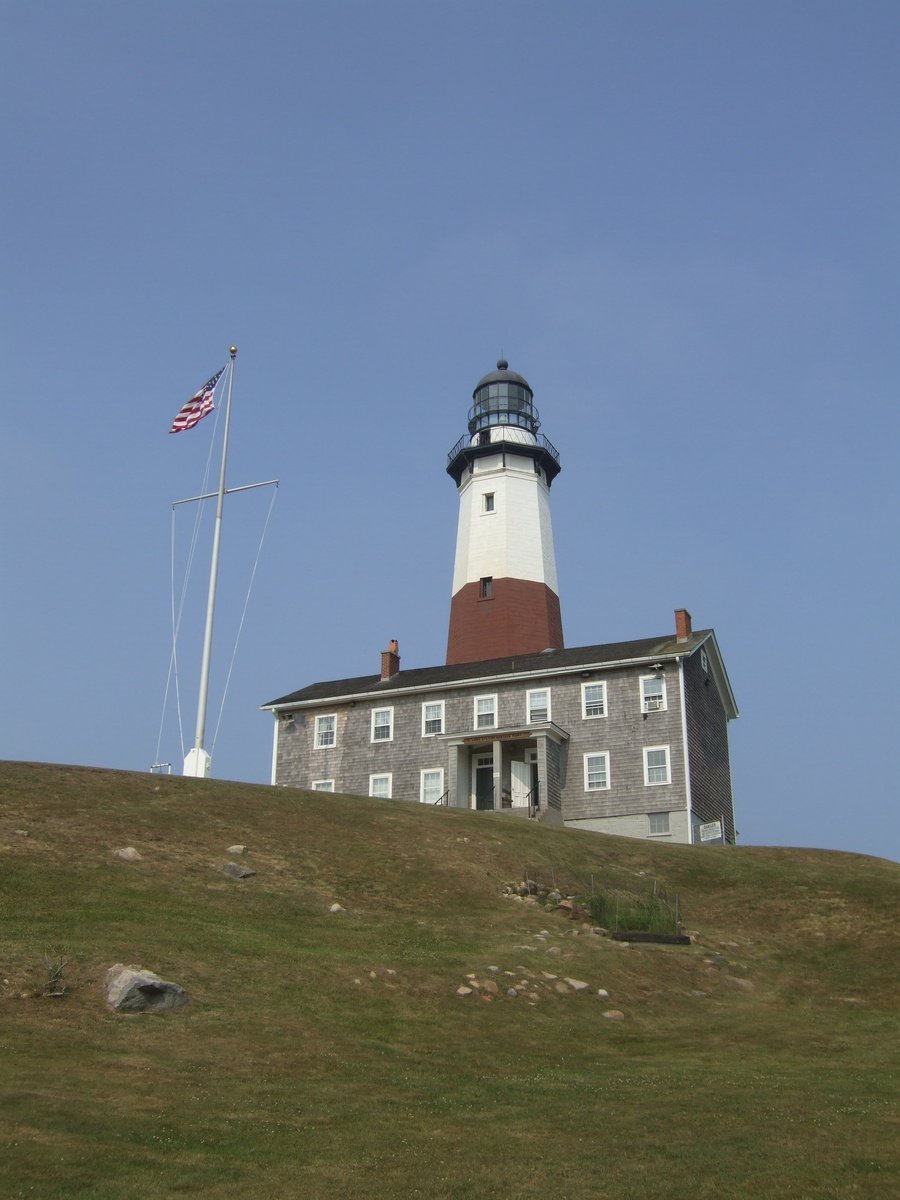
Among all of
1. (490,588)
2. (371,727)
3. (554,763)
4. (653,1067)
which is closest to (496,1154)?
(653,1067)

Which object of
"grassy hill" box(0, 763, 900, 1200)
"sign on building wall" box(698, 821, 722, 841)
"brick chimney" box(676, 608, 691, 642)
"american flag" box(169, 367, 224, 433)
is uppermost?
"american flag" box(169, 367, 224, 433)

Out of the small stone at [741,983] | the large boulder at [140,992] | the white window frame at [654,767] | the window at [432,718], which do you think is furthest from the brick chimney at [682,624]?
the large boulder at [140,992]

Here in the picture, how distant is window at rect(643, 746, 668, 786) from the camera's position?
46.1 m

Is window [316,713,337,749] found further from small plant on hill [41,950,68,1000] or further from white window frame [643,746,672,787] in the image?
small plant on hill [41,950,68,1000]

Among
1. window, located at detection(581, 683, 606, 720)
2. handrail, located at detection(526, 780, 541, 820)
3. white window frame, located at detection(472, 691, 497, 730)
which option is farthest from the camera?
white window frame, located at detection(472, 691, 497, 730)

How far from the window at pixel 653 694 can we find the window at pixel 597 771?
2.51 meters

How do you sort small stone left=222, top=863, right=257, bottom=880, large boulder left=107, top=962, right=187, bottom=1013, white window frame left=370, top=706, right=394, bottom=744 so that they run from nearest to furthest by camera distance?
large boulder left=107, top=962, right=187, bottom=1013, small stone left=222, top=863, right=257, bottom=880, white window frame left=370, top=706, right=394, bottom=744

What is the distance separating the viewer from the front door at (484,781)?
49.0 metres

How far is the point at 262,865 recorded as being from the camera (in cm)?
2928

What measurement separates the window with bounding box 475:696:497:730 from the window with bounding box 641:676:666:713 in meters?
6.49

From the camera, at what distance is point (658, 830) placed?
45.7 m

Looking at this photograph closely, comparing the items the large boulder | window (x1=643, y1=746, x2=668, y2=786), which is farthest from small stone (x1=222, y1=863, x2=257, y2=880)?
window (x1=643, y1=746, x2=668, y2=786)

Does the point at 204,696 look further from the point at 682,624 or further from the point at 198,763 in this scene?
the point at 682,624

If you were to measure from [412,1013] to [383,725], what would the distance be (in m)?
30.7
